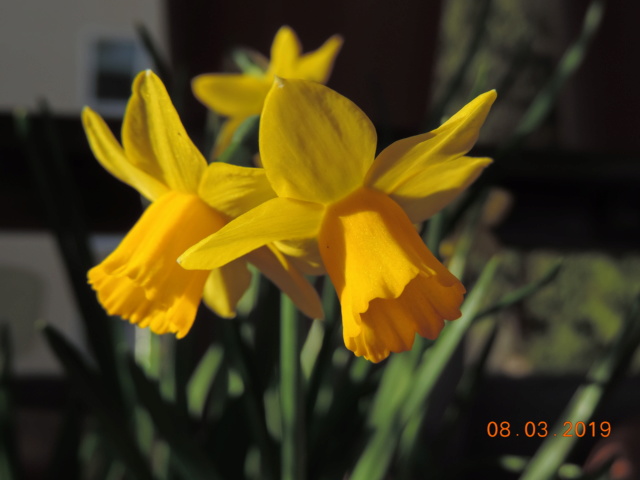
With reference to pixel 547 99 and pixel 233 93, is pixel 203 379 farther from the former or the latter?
pixel 547 99

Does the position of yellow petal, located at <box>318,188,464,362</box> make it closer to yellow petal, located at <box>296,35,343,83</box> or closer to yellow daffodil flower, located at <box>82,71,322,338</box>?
yellow daffodil flower, located at <box>82,71,322,338</box>

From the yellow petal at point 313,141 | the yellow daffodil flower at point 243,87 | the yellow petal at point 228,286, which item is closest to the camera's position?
the yellow petal at point 313,141

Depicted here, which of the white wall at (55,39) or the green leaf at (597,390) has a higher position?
the green leaf at (597,390)

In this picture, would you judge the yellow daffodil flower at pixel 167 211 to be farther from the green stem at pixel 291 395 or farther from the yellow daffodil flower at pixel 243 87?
the yellow daffodil flower at pixel 243 87

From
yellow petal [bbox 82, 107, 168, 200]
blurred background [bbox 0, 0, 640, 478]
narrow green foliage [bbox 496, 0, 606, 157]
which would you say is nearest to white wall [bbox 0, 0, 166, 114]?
blurred background [bbox 0, 0, 640, 478]

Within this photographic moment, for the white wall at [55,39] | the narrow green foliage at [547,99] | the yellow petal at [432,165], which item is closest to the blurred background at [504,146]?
the narrow green foliage at [547,99]

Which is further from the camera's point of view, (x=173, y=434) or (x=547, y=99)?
(x=547, y=99)
